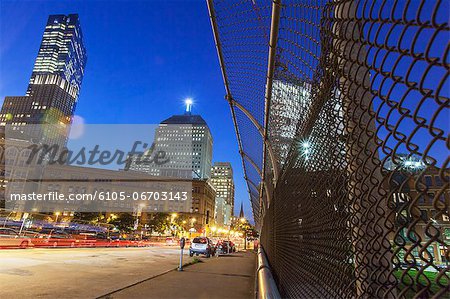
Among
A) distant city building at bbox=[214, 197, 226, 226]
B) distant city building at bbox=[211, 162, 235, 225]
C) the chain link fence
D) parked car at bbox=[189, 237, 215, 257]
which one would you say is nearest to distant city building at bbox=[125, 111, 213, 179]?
distant city building at bbox=[214, 197, 226, 226]

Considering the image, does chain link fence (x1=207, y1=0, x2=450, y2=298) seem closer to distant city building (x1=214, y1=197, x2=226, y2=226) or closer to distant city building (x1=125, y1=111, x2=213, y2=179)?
distant city building (x1=125, y1=111, x2=213, y2=179)

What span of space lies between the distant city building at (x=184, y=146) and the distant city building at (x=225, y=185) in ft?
76.7

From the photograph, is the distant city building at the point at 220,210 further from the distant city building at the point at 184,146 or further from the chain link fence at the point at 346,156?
the chain link fence at the point at 346,156

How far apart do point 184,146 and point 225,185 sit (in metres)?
49.7

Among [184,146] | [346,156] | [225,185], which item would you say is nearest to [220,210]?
[225,185]

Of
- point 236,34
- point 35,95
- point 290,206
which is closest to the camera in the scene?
point 290,206

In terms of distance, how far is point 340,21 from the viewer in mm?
1477

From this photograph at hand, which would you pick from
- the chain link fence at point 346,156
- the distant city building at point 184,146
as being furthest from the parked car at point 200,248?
the distant city building at point 184,146

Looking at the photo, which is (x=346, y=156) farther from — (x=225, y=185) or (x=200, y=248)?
(x=225, y=185)

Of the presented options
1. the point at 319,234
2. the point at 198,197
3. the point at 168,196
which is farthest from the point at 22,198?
the point at 319,234

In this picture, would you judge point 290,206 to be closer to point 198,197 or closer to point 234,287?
point 234,287

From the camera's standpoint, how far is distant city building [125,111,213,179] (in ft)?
476

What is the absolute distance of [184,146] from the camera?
5822 inches

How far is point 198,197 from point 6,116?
432 feet
